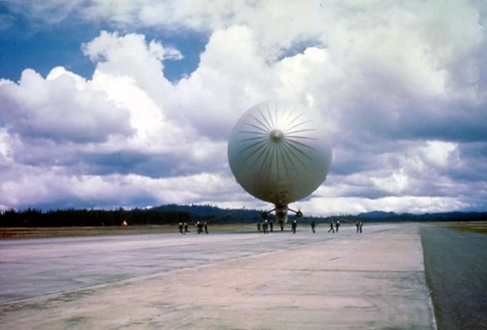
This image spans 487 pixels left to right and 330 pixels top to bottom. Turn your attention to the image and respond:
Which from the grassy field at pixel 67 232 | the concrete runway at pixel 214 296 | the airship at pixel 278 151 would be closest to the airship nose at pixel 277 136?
the airship at pixel 278 151

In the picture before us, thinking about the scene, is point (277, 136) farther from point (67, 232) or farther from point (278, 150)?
point (67, 232)

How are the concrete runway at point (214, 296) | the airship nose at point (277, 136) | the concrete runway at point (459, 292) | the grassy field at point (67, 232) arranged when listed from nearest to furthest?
the concrete runway at point (214, 296) < the concrete runway at point (459, 292) < the airship nose at point (277, 136) < the grassy field at point (67, 232)

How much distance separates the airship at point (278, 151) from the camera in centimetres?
4709

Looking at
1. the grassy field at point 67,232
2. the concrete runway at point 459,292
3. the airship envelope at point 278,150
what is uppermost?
the airship envelope at point 278,150

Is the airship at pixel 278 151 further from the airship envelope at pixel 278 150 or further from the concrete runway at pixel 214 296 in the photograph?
the concrete runway at pixel 214 296

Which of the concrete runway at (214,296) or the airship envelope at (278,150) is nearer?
the concrete runway at (214,296)

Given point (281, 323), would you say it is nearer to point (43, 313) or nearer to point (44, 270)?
point (43, 313)

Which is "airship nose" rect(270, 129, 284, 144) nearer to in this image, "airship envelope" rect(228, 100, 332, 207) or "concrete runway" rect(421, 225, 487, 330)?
"airship envelope" rect(228, 100, 332, 207)

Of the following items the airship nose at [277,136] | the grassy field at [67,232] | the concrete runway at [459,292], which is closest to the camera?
Result: the concrete runway at [459,292]

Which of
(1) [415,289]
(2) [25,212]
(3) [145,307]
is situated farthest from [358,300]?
(2) [25,212]

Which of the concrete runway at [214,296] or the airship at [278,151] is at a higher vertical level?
the airship at [278,151]

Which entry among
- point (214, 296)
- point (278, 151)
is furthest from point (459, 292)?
point (278, 151)

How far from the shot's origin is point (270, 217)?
195 feet

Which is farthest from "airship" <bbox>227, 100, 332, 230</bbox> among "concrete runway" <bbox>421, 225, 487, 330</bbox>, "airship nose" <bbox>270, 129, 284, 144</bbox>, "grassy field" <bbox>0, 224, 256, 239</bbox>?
"concrete runway" <bbox>421, 225, 487, 330</bbox>
